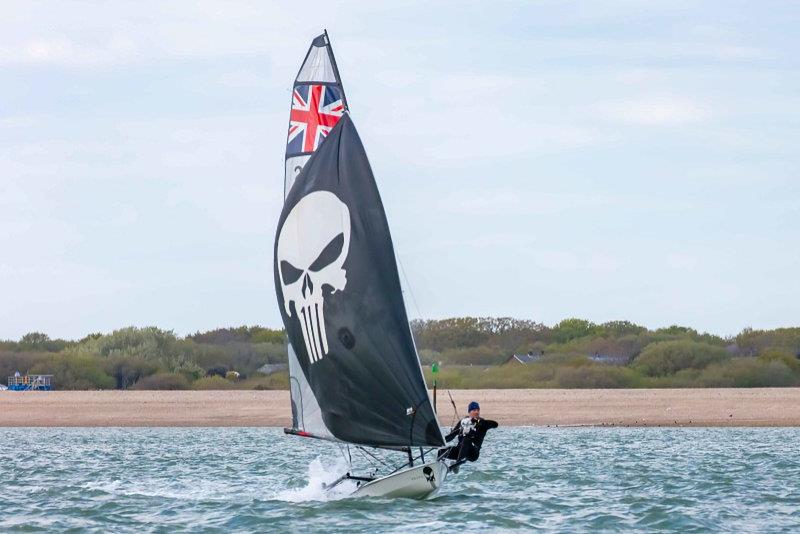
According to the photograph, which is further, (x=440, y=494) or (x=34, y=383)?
(x=34, y=383)

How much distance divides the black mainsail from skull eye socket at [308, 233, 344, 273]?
2 cm

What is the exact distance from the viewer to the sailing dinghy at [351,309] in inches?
867

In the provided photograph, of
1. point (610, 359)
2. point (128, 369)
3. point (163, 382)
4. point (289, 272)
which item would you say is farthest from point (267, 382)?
point (289, 272)

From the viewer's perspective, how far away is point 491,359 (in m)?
78.4

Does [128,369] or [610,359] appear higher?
[128,369]

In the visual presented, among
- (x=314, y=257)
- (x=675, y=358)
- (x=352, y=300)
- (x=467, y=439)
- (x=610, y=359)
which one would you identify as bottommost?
(x=467, y=439)

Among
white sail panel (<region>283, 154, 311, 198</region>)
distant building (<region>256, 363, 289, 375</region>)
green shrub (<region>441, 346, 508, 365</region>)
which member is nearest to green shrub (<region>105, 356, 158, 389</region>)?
distant building (<region>256, 363, 289, 375</region>)

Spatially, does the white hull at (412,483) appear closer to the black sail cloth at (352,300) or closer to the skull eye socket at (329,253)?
the black sail cloth at (352,300)

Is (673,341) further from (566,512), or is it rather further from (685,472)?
(566,512)

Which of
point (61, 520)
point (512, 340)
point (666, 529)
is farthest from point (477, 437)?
point (512, 340)

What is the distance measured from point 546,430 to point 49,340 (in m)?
50.9

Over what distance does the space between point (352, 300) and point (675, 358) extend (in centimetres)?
5409

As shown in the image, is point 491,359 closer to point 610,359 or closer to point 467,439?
point 610,359

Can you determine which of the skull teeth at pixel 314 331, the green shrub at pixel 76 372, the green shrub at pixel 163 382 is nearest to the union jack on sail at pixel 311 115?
the skull teeth at pixel 314 331
